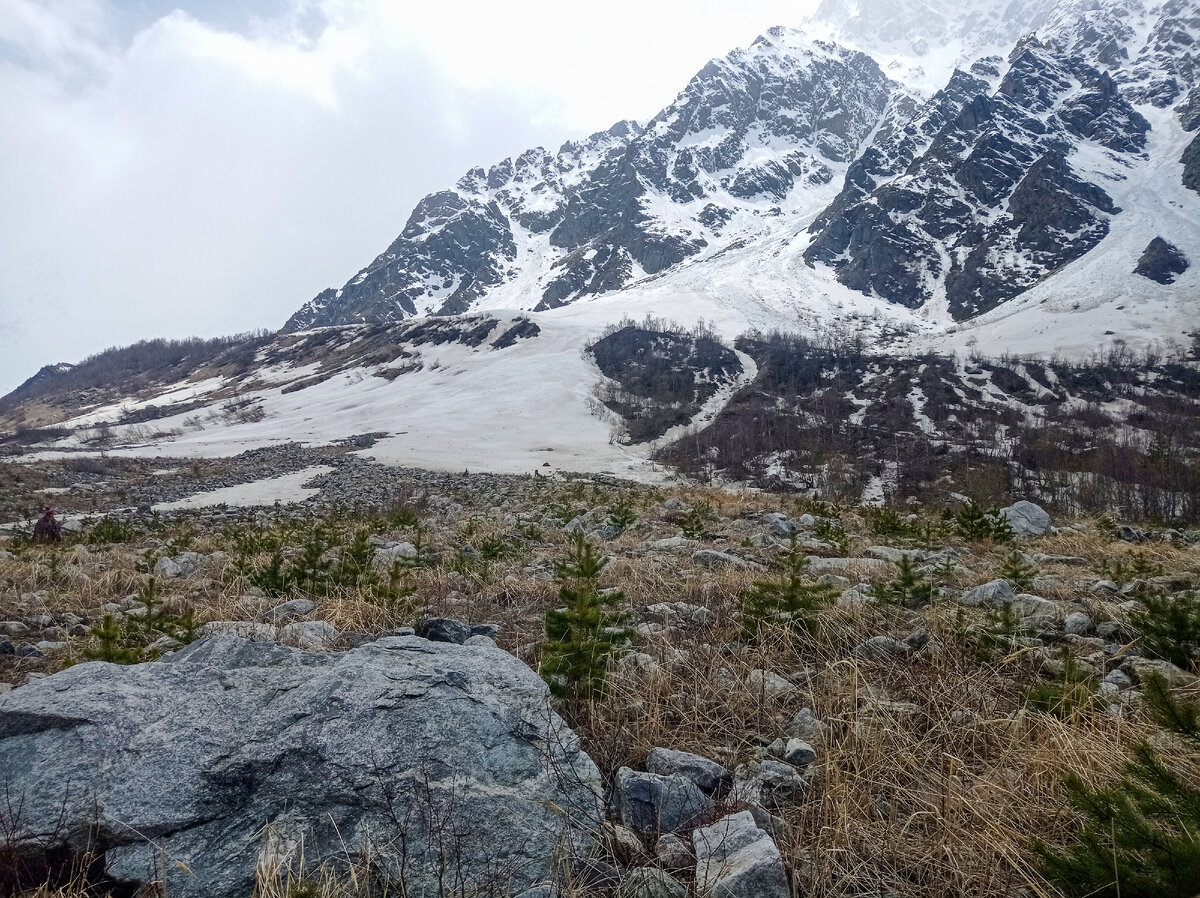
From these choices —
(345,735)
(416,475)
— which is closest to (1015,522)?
(345,735)

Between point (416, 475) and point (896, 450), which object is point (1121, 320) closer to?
point (896, 450)

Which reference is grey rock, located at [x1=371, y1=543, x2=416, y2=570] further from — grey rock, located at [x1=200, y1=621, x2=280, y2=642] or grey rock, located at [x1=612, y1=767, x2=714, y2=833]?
grey rock, located at [x1=612, y1=767, x2=714, y2=833]

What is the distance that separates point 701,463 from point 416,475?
33096 mm

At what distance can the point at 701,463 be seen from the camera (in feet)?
187

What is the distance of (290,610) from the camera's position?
16.4 ft

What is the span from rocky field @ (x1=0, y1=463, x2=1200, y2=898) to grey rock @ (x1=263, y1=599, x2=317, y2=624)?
4 centimetres

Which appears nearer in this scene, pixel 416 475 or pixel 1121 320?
pixel 416 475

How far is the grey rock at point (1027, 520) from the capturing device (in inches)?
474

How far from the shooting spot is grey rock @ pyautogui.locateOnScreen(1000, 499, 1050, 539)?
12039 mm

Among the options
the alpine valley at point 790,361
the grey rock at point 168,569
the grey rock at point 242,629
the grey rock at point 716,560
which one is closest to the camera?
the grey rock at point 242,629

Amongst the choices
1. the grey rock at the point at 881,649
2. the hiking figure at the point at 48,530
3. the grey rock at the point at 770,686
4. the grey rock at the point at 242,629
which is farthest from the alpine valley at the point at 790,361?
the grey rock at the point at 770,686

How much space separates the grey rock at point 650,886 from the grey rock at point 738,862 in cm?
8

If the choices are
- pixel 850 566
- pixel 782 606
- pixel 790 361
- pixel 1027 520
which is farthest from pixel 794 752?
pixel 790 361

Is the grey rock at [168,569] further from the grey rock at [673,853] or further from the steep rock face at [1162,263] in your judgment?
the steep rock face at [1162,263]
